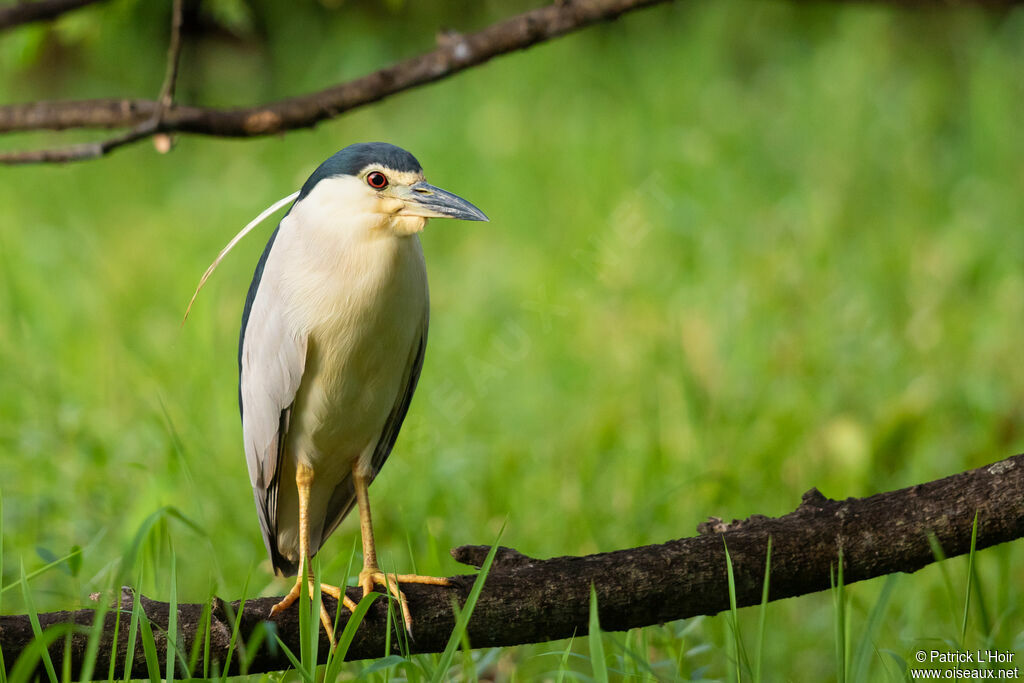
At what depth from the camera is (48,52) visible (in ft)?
27.6

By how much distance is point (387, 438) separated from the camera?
2738mm

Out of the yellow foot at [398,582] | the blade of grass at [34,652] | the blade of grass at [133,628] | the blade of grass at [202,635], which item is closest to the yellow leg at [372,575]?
the yellow foot at [398,582]

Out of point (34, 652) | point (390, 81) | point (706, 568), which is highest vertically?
point (390, 81)

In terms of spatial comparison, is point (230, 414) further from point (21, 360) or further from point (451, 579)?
point (451, 579)

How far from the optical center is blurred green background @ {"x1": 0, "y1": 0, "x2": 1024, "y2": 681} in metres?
3.57

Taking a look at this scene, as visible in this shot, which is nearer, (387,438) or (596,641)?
(596,641)

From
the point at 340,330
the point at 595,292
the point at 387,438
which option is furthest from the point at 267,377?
the point at 595,292

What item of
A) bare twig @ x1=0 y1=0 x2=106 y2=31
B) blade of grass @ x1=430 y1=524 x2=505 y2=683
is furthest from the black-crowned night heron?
bare twig @ x1=0 y1=0 x2=106 y2=31

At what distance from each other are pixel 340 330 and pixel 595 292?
2.96 m

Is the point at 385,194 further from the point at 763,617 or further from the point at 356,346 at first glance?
the point at 763,617

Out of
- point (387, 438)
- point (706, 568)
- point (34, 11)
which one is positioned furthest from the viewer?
point (34, 11)

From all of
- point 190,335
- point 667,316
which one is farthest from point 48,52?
point 667,316

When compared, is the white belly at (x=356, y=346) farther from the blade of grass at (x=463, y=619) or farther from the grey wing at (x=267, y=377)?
the blade of grass at (x=463, y=619)

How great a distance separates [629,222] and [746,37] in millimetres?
2931
